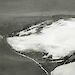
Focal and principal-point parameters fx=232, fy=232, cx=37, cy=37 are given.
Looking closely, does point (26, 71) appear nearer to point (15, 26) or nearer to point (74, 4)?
point (15, 26)

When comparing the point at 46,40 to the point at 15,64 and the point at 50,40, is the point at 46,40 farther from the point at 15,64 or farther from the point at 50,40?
the point at 15,64

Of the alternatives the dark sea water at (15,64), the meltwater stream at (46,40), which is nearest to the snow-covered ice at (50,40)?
the meltwater stream at (46,40)

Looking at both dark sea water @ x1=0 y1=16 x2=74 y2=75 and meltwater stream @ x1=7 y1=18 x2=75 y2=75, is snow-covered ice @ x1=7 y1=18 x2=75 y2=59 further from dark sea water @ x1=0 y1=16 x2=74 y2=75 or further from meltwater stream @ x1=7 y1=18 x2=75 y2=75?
dark sea water @ x1=0 y1=16 x2=74 y2=75

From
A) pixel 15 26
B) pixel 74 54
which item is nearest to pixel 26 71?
pixel 74 54

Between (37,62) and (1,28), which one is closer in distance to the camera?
(37,62)

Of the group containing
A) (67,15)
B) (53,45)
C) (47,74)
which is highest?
(67,15)

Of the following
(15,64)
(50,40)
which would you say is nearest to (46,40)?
(50,40)

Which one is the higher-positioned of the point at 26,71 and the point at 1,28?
the point at 1,28
